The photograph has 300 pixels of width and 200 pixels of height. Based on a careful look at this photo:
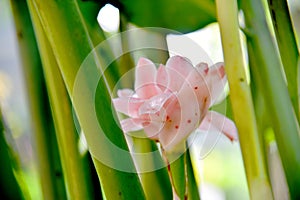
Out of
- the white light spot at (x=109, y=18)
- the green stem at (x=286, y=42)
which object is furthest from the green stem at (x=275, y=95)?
the white light spot at (x=109, y=18)

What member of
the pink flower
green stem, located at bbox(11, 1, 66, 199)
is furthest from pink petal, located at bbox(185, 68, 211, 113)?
green stem, located at bbox(11, 1, 66, 199)

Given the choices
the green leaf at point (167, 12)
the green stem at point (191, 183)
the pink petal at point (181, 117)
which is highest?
the green leaf at point (167, 12)

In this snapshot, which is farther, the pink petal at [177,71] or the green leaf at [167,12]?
the green leaf at [167,12]

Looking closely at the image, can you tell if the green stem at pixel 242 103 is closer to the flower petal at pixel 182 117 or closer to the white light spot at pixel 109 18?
the flower petal at pixel 182 117

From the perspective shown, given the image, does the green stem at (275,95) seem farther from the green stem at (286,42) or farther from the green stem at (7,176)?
the green stem at (7,176)

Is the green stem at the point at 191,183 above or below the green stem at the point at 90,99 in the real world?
below

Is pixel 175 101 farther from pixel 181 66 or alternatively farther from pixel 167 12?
pixel 167 12
